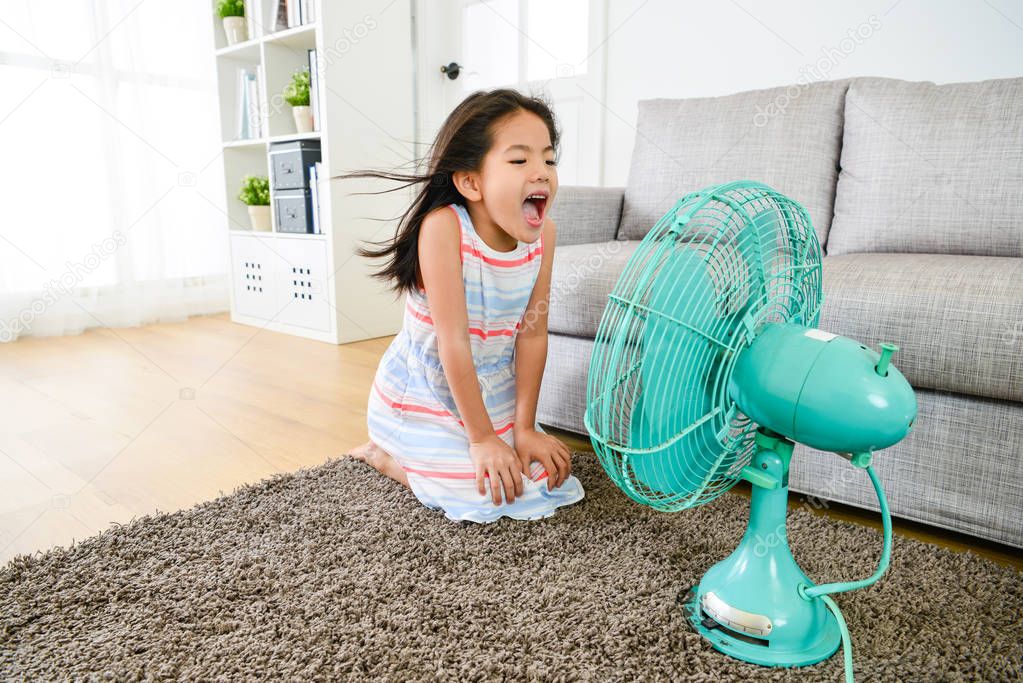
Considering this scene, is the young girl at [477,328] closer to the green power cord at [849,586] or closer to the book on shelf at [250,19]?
the green power cord at [849,586]

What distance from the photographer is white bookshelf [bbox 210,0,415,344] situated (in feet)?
7.81

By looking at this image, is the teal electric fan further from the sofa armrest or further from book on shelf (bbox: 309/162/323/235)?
book on shelf (bbox: 309/162/323/235)

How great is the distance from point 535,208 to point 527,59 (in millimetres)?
1810

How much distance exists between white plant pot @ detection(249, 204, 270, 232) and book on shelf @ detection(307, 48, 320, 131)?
0.41m

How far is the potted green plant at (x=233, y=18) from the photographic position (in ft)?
8.62

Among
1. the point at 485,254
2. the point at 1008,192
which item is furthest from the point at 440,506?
the point at 1008,192

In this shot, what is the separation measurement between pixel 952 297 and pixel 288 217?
221 cm

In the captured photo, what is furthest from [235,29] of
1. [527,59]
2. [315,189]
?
[527,59]

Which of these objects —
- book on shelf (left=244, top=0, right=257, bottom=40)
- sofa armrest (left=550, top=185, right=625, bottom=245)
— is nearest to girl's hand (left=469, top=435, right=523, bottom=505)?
sofa armrest (left=550, top=185, right=625, bottom=245)

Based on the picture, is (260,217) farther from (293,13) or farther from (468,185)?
(468,185)

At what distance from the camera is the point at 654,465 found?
71 centimetres

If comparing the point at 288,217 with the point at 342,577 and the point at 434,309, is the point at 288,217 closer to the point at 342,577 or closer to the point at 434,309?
the point at 434,309

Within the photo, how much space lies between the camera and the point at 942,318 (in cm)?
98

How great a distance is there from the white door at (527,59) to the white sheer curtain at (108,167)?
0.94 m
